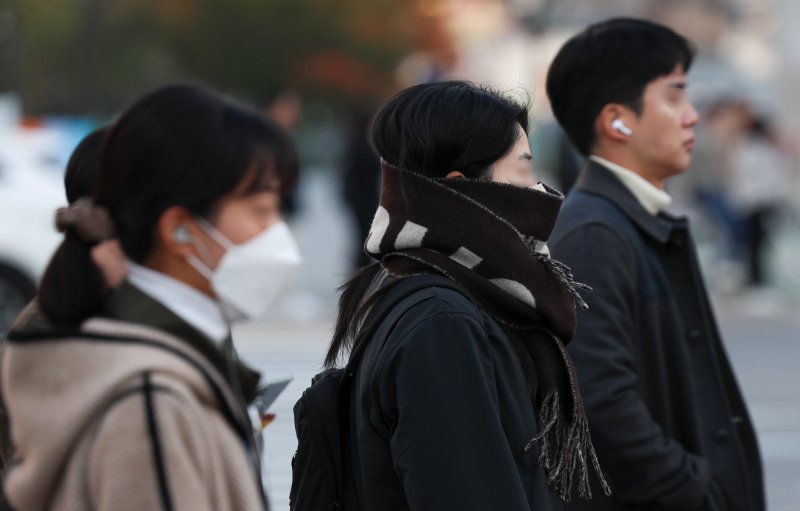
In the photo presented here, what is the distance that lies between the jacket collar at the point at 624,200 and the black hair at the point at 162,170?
171 centimetres

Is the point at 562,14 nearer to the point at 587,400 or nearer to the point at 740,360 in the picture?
the point at 740,360

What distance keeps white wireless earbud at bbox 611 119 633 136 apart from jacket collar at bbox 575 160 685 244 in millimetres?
108

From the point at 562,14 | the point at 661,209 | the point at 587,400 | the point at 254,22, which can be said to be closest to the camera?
the point at 587,400

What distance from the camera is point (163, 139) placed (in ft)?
7.20

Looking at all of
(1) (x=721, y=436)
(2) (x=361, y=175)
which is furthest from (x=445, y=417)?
Answer: (2) (x=361, y=175)

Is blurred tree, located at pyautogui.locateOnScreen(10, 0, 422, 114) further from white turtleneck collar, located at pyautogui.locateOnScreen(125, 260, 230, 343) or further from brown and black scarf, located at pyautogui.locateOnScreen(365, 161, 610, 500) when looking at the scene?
white turtleneck collar, located at pyautogui.locateOnScreen(125, 260, 230, 343)

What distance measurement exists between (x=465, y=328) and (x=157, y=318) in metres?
0.73

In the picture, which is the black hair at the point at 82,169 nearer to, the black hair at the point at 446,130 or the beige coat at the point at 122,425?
the black hair at the point at 446,130

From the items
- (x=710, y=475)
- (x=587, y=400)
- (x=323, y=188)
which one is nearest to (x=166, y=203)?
(x=587, y=400)

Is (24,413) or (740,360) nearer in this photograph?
(24,413)

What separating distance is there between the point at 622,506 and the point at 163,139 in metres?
1.84

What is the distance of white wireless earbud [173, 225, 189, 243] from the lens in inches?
87.3

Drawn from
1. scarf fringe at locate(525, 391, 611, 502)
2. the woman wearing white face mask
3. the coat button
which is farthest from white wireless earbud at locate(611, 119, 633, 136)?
the woman wearing white face mask

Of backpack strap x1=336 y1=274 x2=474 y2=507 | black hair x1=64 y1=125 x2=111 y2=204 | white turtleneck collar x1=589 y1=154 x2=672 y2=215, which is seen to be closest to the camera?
backpack strap x1=336 y1=274 x2=474 y2=507
